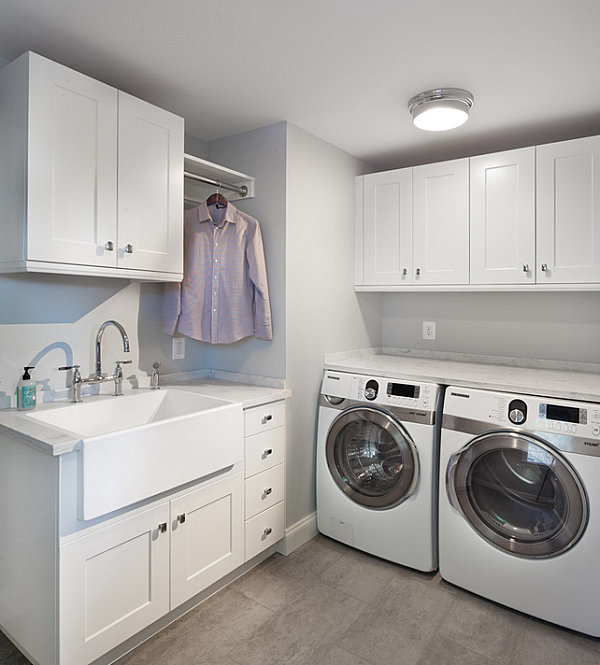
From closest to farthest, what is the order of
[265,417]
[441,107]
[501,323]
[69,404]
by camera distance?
[69,404] < [441,107] < [265,417] < [501,323]

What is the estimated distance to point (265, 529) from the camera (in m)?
2.39

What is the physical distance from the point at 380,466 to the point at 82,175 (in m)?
2.00

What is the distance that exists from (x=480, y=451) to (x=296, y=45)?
1894mm

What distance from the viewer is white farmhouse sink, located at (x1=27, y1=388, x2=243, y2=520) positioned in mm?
1559

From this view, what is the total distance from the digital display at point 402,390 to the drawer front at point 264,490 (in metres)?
0.72

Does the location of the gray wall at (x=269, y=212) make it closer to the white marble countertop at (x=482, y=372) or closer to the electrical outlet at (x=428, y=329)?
the white marble countertop at (x=482, y=372)

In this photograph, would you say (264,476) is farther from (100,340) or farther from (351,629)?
(100,340)

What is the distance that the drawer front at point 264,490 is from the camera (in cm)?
230

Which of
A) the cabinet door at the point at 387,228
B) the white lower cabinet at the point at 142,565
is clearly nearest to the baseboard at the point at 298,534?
the white lower cabinet at the point at 142,565

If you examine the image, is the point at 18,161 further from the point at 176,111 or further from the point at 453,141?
the point at 453,141

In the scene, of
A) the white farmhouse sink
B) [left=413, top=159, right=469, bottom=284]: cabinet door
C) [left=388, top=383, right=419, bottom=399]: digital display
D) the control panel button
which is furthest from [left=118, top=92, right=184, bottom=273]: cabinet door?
the control panel button

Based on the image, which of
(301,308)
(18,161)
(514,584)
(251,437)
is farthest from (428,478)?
(18,161)

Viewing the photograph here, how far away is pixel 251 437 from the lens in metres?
2.30

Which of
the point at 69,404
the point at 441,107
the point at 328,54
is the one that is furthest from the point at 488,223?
the point at 69,404
